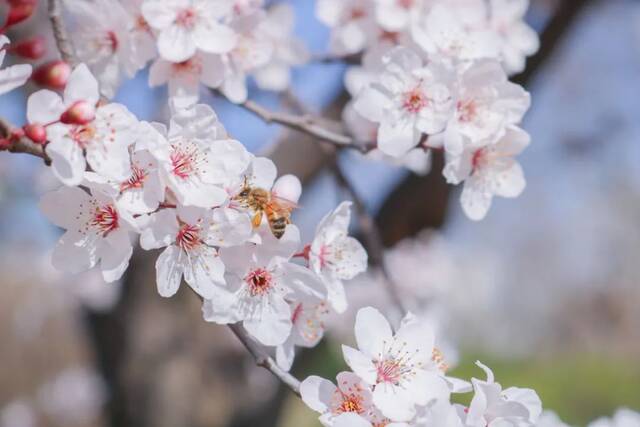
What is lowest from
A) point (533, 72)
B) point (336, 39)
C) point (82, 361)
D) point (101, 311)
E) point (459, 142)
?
point (82, 361)

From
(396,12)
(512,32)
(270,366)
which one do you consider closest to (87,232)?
(270,366)

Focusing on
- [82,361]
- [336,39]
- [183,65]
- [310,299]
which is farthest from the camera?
[82,361]

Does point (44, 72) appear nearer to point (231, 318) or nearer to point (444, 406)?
point (231, 318)

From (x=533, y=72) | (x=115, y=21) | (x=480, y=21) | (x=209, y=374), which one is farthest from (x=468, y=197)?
(x=209, y=374)

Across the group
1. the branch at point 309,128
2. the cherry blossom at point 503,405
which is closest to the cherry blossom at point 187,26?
the branch at point 309,128

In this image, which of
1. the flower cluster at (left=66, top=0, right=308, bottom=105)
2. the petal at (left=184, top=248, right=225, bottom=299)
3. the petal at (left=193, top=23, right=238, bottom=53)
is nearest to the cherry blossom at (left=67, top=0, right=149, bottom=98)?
the flower cluster at (left=66, top=0, right=308, bottom=105)

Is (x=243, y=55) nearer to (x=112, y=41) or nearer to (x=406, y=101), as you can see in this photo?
(x=112, y=41)
